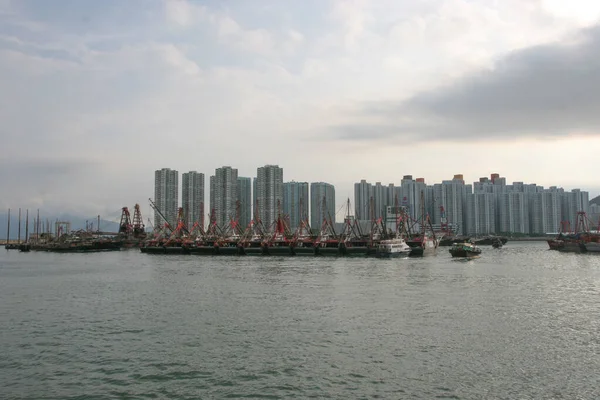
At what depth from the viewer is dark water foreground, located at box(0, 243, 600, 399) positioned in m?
15.3

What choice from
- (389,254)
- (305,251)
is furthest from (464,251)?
(305,251)

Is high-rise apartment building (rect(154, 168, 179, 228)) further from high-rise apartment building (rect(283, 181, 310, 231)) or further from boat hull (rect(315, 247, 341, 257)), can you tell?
boat hull (rect(315, 247, 341, 257))

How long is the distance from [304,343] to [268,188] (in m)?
150

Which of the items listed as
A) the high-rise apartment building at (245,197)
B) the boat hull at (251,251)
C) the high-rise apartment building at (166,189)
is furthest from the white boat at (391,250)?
the high-rise apartment building at (166,189)

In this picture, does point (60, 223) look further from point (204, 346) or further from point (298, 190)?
point (204, 346)

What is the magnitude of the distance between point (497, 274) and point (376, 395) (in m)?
41.6

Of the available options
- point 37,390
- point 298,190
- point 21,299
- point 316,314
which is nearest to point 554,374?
point 316,314

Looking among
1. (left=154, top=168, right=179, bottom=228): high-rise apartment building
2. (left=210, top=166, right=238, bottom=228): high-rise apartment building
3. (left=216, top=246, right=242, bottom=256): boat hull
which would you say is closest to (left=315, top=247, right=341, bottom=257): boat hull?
(left=216, top=246, right=242, bottom=256): boat hull

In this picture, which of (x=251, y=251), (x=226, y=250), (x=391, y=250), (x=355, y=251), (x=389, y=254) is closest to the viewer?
(x=389, y=254)

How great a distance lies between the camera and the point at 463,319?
25.3 metres

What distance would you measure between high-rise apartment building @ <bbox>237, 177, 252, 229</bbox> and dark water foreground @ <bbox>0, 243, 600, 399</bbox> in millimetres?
147562

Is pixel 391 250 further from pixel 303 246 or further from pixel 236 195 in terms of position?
pixel 236 195

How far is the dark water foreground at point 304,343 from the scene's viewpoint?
603 inches

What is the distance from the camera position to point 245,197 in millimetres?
188250
